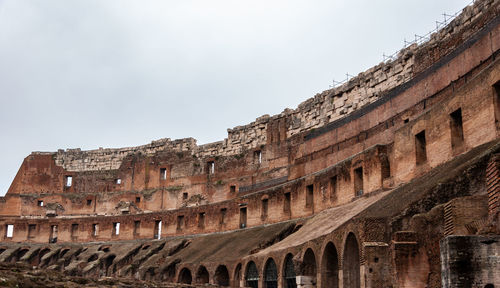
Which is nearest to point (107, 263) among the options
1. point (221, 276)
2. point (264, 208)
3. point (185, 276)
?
point (185, 276)

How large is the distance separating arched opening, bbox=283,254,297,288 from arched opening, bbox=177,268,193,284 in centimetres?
1002

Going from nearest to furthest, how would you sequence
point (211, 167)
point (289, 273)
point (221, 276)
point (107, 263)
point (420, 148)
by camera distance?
point (420, 148), point (289, 273), point (221, 276), point (107, 263), point (211, 167)

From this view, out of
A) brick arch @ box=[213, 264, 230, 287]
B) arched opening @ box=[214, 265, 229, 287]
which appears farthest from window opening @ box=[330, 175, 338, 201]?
arched opening @ box=[214, 265, 229, 287]

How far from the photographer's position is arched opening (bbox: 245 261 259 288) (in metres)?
26.0

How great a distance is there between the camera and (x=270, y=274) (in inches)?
974

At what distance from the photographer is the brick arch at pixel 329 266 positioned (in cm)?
1990

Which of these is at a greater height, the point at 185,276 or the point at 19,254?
the point at 19,254

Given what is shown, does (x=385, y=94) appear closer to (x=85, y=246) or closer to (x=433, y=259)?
(x=433, y=259)

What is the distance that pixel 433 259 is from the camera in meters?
12.6

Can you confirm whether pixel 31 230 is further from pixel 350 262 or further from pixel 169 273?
pixel 350 262

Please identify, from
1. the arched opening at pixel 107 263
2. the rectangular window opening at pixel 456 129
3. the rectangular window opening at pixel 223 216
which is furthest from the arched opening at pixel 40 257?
the rectangular window opening at pixel 456 129

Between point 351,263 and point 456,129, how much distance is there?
547 cm

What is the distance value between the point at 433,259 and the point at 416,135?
840 centimetres

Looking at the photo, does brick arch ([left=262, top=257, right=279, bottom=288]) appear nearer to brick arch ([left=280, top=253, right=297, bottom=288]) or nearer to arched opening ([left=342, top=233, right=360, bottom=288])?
brick arch ([left=280, top=253, right=297, bottom=288])
